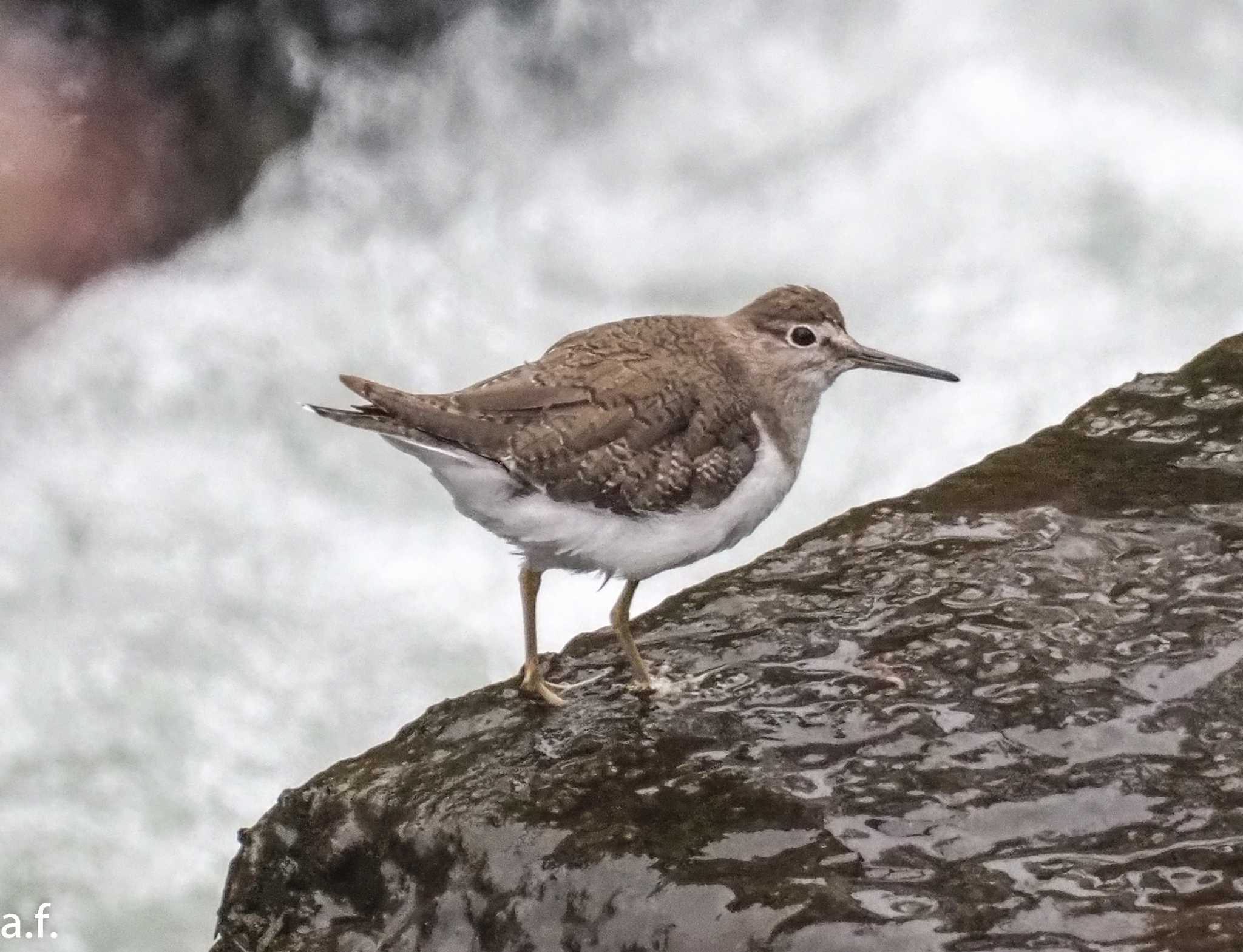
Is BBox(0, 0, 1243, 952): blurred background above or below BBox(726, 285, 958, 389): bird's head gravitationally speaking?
above

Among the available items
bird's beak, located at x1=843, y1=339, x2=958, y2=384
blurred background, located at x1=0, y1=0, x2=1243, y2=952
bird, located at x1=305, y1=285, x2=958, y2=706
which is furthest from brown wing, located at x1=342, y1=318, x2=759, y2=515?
blurred background, located at x1=0, y1=0, x2=1243, y2=952

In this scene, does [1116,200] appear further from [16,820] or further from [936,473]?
[16,820]

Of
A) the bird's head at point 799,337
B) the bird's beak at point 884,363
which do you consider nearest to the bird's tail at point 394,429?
the bird's head at point 799,337

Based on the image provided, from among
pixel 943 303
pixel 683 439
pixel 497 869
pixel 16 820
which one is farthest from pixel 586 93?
pixel 497 869

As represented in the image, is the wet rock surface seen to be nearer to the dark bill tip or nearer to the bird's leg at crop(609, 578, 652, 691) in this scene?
the bird's leg at crop(609, 578, 652, 691)

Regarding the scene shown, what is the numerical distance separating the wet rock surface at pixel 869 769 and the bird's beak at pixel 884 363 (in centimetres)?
54

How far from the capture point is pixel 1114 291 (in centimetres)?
1152

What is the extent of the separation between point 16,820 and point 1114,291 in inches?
343

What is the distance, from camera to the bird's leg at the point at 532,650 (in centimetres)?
515

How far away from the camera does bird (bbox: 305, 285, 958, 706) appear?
15.9 ft

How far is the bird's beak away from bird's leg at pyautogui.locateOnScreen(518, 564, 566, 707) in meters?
1.47

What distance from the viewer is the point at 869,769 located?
4320mm

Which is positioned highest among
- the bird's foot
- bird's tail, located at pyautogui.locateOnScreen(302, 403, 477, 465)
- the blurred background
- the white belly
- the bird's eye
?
the blurred background

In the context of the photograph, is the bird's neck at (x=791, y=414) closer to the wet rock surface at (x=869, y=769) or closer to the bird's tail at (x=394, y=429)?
the wet rock surface at (x=869, y=769)
